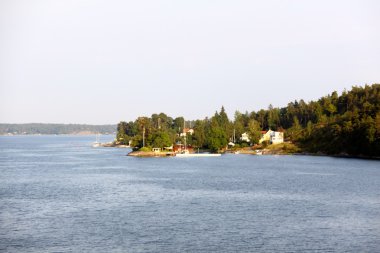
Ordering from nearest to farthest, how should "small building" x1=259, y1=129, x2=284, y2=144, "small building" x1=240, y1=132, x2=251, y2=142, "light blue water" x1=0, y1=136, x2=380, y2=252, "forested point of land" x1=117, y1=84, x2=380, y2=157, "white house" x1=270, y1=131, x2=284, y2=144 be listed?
"light blue water" x1=0, y1=136, x2=380, y2=252 < "forested point of land" x1=117, y1=84, x2=380, y2=157 < "white house" x1=270, y1=131, x2=284, y2=144 < "small building" x1=259, y1=129, x2=284, y2=144 < "small building" x1=240, y1=132, x2=251, y2=142

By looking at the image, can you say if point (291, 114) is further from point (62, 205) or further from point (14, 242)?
point (14, 242)

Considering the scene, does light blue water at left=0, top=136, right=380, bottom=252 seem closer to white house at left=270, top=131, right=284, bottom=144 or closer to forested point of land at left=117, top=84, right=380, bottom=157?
forested point of land at left=117, top=84, right=380, bottom=157

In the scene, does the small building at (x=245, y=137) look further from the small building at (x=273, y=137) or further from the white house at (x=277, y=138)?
the white house at (x=277, y=138)

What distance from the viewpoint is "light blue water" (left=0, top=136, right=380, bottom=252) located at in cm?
3853

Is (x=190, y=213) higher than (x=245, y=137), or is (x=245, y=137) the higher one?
(x=245, y=137)

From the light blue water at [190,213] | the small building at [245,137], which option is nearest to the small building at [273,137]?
the small building at [245,137]

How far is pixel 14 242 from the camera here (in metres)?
38.7

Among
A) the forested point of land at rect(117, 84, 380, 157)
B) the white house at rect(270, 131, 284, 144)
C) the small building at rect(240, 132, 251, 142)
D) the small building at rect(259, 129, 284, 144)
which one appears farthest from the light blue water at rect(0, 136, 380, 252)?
the small building at rect(240, 132, 251, 142)

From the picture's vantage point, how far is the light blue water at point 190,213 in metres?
38.5

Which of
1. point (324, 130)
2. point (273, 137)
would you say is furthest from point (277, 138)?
point (324, 130)

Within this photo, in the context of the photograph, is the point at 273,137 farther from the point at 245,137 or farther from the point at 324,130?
the point at 324,130

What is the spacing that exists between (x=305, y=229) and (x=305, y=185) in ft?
105

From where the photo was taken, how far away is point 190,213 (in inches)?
1986

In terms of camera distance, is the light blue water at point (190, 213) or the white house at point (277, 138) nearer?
the light blue water at point (190, 213)
